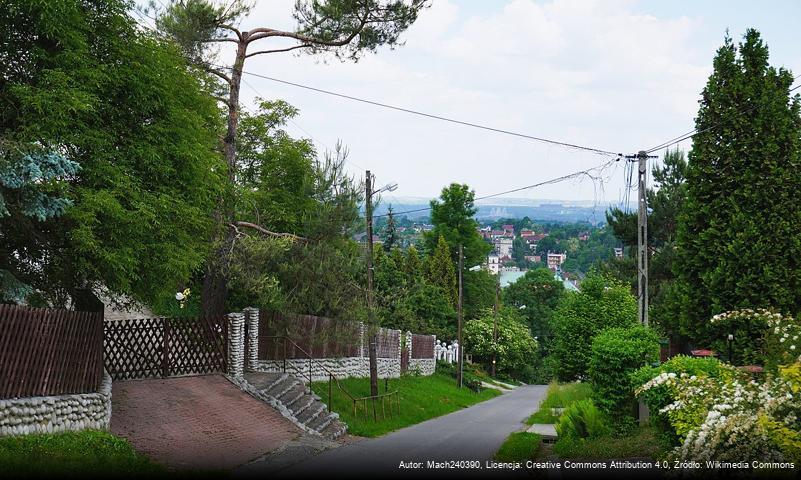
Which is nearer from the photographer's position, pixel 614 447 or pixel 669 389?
pixel 669 389

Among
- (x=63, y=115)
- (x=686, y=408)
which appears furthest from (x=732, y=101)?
(x=63, y=115)

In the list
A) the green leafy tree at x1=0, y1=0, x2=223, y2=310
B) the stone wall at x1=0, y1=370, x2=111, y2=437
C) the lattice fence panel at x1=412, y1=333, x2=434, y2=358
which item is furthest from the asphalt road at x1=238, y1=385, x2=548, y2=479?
the lattice fence panel at x1=412, y1=333, x2=434, y2=358

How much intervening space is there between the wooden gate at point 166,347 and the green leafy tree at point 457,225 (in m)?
50.5

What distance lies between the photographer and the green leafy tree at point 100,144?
16797mm

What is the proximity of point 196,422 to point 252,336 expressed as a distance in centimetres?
718

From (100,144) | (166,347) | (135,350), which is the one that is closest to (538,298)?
(166,347)

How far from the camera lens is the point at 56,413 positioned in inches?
612

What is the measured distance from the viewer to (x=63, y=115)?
1666cm

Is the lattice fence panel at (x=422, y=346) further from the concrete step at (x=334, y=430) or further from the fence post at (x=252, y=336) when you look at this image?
the concrete step at (x=334, y=430)

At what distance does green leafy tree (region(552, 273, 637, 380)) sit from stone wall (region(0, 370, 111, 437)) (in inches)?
802

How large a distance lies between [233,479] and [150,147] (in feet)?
25.0

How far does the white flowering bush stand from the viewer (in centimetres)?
1103

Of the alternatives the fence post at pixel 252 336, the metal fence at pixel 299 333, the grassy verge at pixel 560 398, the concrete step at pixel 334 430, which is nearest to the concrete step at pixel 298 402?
the concrete step at pixel 334 430

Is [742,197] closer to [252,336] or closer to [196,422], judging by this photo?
[196,422]
